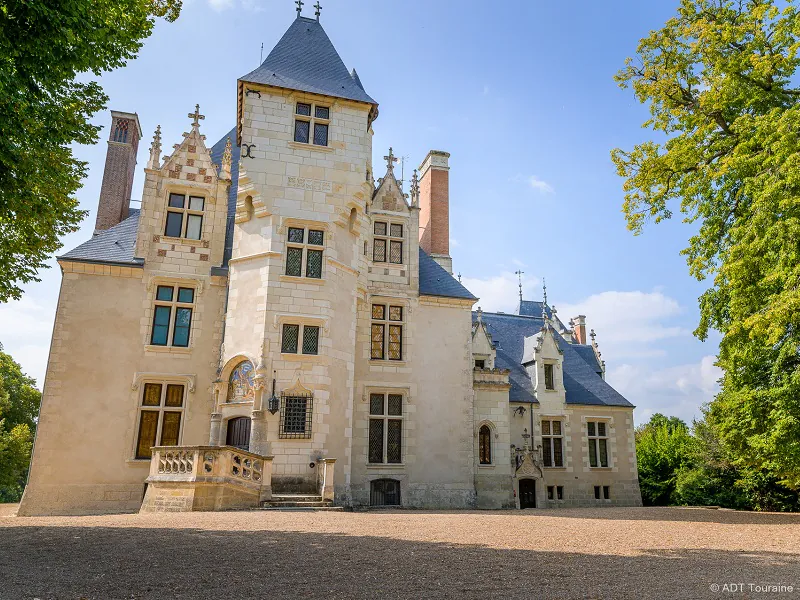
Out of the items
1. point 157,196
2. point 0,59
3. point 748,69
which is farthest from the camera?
point 157,196

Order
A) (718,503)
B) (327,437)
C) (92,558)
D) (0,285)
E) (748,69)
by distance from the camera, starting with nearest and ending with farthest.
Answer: (92,558)
(0,285)
(748,69)
(327,437)
(718,503)

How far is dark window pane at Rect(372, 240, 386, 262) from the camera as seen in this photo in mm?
20000

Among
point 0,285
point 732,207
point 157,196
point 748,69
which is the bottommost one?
point 0,285

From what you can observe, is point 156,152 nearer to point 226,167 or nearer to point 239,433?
point 226,167

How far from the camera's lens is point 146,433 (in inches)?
653

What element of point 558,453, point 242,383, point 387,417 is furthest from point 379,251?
point 558,453

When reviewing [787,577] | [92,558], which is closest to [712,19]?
[787,577]

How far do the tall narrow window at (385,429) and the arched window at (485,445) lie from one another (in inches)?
134

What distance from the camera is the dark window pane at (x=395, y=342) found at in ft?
63.5

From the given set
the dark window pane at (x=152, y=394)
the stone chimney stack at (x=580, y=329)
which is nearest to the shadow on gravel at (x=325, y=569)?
the dark window pane at (x=152, y=394)

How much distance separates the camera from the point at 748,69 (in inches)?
563

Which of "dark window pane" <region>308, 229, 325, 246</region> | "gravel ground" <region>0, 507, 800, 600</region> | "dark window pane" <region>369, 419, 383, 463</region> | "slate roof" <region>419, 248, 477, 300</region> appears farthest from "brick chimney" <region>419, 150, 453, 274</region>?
"gravel ground" <region>0, 507, 800, 600</region>

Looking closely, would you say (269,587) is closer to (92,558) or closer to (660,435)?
(92,558)

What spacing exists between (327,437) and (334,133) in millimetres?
9284
